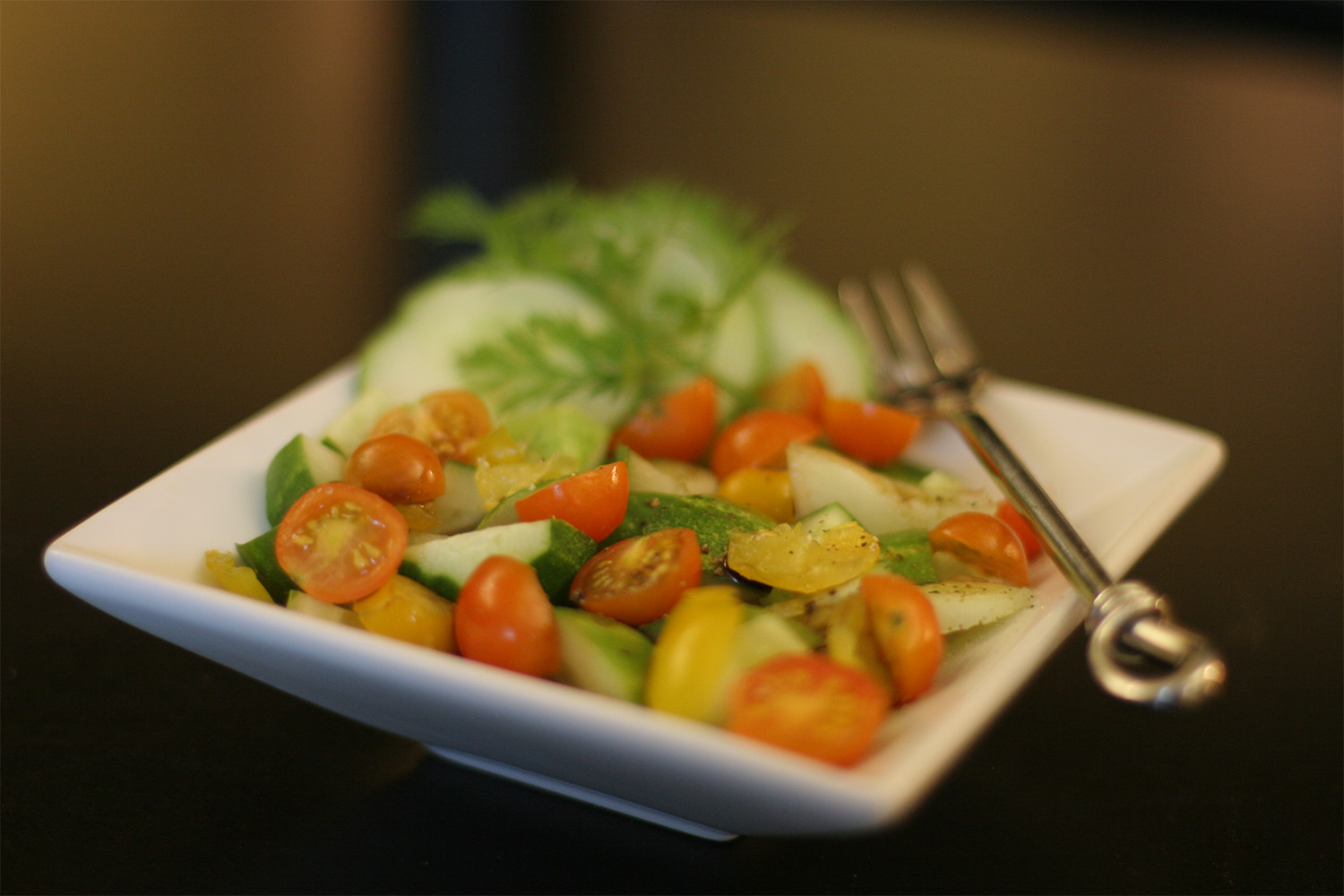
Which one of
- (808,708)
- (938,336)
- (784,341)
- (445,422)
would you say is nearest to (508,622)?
(808,708)

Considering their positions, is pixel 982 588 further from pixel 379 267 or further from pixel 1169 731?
pixel 379 267

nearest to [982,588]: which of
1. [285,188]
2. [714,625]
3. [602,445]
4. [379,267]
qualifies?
[714,625]

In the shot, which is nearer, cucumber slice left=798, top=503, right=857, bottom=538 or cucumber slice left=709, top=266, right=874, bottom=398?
cucumber slice left=798, top=503, right=857, bottom=538

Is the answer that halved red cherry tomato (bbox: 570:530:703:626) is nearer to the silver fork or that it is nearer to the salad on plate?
the salad on plate

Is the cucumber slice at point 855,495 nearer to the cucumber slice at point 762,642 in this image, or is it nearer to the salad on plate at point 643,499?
the salad on plate at point 643,499

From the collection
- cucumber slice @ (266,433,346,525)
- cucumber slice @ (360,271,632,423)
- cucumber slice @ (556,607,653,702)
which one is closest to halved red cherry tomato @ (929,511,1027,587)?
cucumber slice @ (556,607,653,702)
